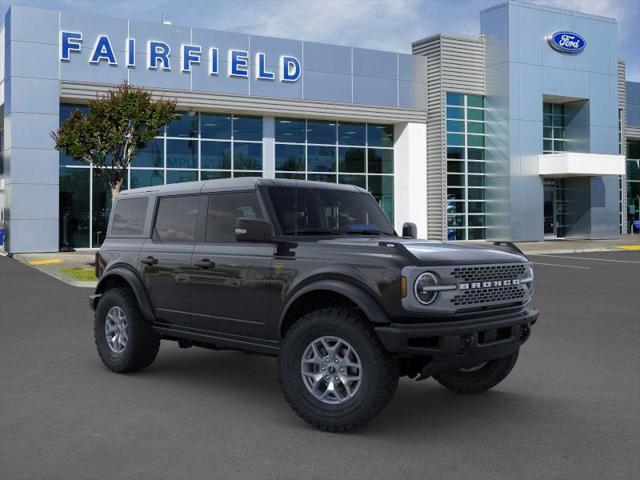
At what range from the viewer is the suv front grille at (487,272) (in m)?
5.05

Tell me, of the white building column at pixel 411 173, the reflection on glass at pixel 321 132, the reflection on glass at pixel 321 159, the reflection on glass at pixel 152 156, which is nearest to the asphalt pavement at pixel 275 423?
the reflection on glass at pixel 152 156

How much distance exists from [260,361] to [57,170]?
2078 centimetres

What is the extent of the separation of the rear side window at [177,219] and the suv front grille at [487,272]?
2620mm

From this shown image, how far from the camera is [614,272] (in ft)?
62.0

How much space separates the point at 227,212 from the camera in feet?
20.5

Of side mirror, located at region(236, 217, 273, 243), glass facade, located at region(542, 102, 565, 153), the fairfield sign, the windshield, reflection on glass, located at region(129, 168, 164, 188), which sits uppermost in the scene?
the fairfield sign

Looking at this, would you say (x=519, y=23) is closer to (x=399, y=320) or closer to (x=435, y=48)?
(x=435, y=48)

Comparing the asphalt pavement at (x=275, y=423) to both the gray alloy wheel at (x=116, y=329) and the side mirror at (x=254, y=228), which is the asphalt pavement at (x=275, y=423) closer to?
the gray alloy wheel at (x=116, y=329)

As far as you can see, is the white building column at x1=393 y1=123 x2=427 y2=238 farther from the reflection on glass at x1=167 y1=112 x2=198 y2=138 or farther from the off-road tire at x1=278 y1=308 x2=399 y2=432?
the off-road tire at x1=278 y1=308 x2=399 y2=432

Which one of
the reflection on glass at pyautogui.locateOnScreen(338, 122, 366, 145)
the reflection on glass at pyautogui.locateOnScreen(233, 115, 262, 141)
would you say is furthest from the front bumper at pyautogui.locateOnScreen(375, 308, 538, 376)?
the reflection on glass at pyautogui.locateOnScreen(338, 122, 366, 145)

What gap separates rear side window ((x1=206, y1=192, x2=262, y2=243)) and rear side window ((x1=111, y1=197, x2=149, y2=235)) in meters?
1.10

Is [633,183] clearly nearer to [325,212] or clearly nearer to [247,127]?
[247,127]

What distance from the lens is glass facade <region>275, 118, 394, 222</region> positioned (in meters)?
30.9

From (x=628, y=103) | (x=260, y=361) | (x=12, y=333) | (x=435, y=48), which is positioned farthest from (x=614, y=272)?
(x=628, y=103)
